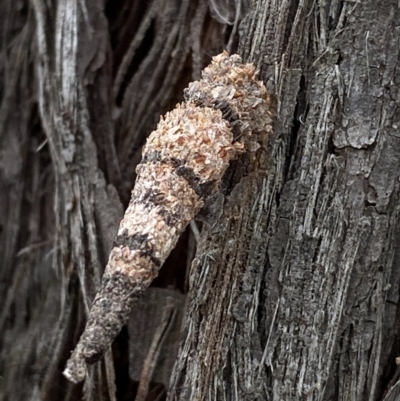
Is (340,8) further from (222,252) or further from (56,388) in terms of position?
(56,388)

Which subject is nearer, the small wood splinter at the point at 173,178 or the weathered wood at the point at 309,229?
the small wood splinter at the point at 173,178

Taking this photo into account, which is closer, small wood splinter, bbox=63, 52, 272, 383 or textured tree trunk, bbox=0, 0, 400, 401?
small wood splinter, bbox=63, 52, 272, 383

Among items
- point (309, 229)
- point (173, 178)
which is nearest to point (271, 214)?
point (309, 229)

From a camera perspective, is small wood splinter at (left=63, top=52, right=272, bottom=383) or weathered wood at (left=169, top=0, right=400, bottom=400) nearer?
small wood splinter at (left=63, top=52, right=272, bottom=383)

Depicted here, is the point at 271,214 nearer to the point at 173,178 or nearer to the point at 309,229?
the point at 309,229
